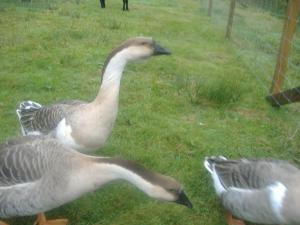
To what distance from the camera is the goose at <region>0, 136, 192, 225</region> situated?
2805 mm

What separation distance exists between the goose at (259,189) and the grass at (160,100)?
34cm

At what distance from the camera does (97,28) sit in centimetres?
948

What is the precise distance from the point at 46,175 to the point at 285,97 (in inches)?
138

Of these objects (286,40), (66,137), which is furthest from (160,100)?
(66,137)

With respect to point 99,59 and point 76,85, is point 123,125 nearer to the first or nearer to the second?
point 76,85

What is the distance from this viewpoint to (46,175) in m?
2.94

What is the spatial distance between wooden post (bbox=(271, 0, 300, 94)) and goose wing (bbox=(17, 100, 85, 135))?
301cm

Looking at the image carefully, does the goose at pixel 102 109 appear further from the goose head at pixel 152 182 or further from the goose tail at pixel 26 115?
the goose head at pixel 152 182

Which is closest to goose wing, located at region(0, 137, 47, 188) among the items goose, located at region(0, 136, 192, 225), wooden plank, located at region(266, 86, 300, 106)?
goose, located at region(0, 136, 192, 225)

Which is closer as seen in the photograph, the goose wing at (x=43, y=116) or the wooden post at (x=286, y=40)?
the goose wing at (x=43, y=116)

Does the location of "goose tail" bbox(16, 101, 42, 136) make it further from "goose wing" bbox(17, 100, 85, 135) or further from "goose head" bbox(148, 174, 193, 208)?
"goose head" bbox(148, 174, 193, 208)

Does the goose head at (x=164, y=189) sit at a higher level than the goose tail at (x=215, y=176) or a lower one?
higher

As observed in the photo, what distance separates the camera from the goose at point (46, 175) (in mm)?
2805

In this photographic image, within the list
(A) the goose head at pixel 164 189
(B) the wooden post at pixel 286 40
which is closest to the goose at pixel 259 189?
(A) the goose head at pixel 164 189
